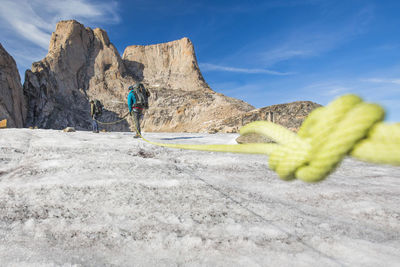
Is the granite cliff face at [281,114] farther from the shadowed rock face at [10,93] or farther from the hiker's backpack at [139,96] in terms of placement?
the shadowed rock face at [10,93]

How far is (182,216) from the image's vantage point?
5.56 ft

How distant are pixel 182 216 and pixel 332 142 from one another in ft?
4.25

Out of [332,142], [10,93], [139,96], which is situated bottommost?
[332,142]

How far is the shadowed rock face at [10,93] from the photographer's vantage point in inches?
796

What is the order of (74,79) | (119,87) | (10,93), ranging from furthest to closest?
(119,87), (74,79), (10,93)

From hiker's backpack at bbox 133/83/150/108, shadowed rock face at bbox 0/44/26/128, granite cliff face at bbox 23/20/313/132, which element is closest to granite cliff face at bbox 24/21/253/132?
granite cliff face at bbox 23/20/313/132

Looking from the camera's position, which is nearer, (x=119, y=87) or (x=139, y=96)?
(x=139, y=96)

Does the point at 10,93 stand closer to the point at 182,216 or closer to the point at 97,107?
the point at 97,107

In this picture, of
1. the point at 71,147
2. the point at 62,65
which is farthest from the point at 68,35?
the point at 71,147

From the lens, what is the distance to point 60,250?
1268 millimetres

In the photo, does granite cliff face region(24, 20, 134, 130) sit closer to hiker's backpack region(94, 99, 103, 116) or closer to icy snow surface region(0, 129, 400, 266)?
hiker's backpack region(94, 99, 103, 116)

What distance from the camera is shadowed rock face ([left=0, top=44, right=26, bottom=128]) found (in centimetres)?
2022

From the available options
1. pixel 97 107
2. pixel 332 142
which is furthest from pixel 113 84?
pixel 332 142

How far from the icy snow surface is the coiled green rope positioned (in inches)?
29.5
